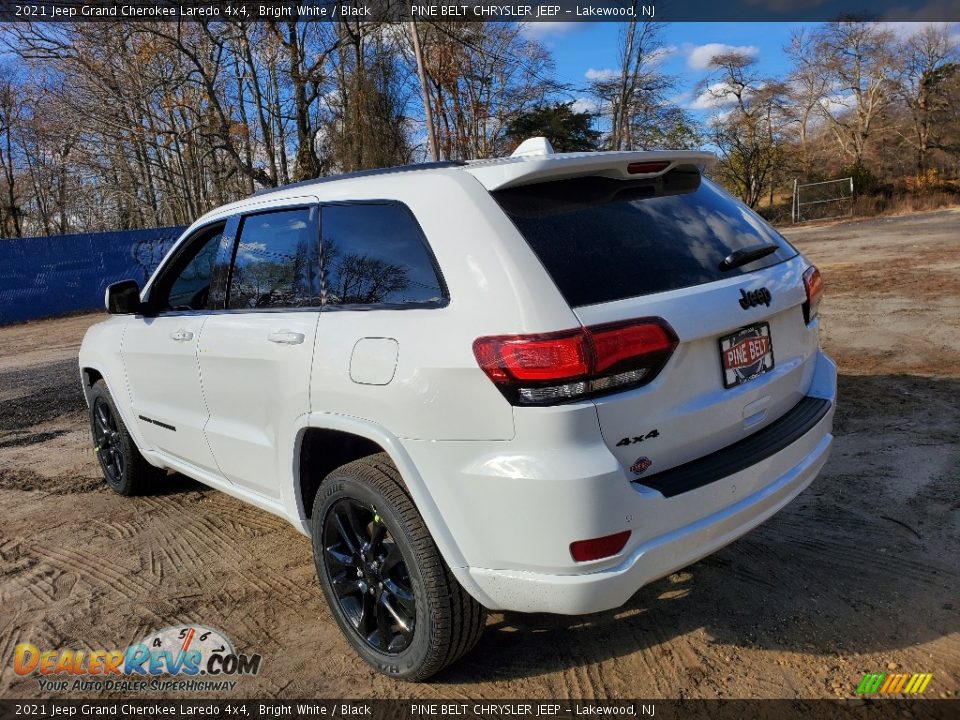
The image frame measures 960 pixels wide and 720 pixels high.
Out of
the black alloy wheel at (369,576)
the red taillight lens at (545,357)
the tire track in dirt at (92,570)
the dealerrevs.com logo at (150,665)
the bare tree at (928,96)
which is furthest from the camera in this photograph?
the bare tree at (928,96)

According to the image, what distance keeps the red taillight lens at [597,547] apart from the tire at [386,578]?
1.64 feet

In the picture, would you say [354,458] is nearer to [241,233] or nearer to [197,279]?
[241,233]

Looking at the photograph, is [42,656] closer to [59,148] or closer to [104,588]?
[104,588]

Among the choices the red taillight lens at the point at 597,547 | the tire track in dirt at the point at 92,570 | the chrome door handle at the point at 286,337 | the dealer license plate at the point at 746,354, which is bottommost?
the tire track in dirt at the point at 92,570

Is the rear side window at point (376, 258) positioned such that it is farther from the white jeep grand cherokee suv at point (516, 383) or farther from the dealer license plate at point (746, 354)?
the dealer license plate at point (746, 354)

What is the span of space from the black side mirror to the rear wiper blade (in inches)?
124

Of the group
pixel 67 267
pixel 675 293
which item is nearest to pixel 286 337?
pixel 675 293

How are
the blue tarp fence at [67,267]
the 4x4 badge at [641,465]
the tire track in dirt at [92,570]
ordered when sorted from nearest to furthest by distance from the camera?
1. the 4x4 badge at [641,465]
2. the tire track in dirt at [92,570]
3. the blue tarp fence at [67,267]

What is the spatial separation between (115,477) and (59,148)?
108 ft

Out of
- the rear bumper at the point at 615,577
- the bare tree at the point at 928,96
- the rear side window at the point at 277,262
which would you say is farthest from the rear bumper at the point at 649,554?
the bare tree at the point at 928,96

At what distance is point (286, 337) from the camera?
2.83 m

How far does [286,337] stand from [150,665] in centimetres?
147

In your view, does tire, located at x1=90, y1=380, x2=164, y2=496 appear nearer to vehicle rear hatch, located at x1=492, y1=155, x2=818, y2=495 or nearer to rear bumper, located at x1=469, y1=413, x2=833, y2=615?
rear bumper, located at x1=469, y1=413, x2=833, y2=615

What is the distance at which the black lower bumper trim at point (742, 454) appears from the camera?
2.20 m
